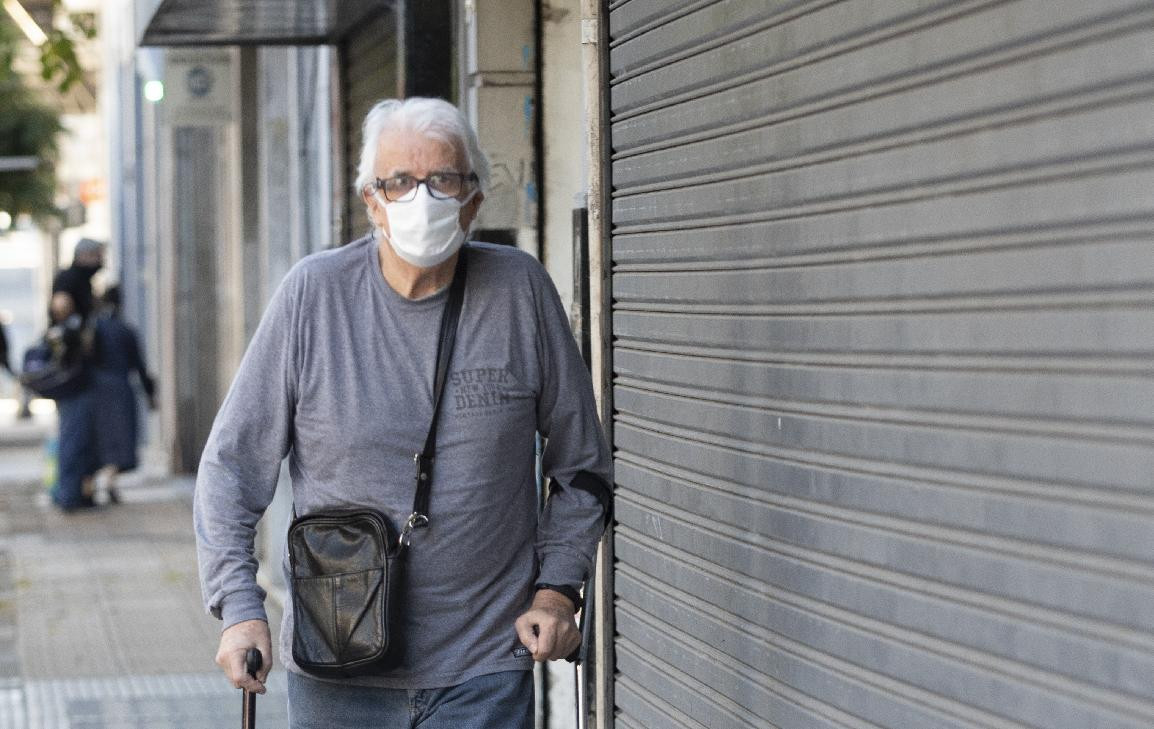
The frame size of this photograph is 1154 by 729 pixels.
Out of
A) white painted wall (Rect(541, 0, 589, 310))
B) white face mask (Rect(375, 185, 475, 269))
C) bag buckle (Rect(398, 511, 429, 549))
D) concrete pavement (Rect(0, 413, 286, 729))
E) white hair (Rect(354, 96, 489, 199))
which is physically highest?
white painted wall (Rect(541, 0, 589, 310))

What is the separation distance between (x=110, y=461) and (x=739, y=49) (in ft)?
38.1

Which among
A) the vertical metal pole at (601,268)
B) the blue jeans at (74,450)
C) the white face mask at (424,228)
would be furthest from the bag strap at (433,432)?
the blue jeans at (74,450)

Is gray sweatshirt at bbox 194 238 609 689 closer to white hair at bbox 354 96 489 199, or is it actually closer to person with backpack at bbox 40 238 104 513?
white hair at bbox 354 96 489 199

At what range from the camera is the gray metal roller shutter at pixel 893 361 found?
2.36 meters

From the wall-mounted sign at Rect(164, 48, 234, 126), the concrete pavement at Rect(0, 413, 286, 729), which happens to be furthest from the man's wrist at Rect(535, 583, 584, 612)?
the wall-mounted sign at Rect(164, 48, 234, 126)

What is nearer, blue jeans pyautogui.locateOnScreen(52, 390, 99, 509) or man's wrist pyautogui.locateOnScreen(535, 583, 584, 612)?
man's wrist pyautogui.locateOnScreen(535, 583, 584, 612)

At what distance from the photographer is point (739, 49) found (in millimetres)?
3693

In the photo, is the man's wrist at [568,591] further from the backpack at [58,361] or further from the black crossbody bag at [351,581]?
the backpack at [58,361]

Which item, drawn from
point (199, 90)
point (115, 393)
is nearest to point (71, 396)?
point (115, 393)

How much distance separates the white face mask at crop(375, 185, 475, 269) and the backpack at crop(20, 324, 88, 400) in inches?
451

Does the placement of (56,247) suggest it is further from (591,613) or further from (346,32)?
(591,613)

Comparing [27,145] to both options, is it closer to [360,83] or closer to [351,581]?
[360,83]

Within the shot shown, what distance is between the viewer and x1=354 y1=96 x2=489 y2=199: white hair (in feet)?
11.0

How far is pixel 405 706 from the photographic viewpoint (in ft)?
11.1
